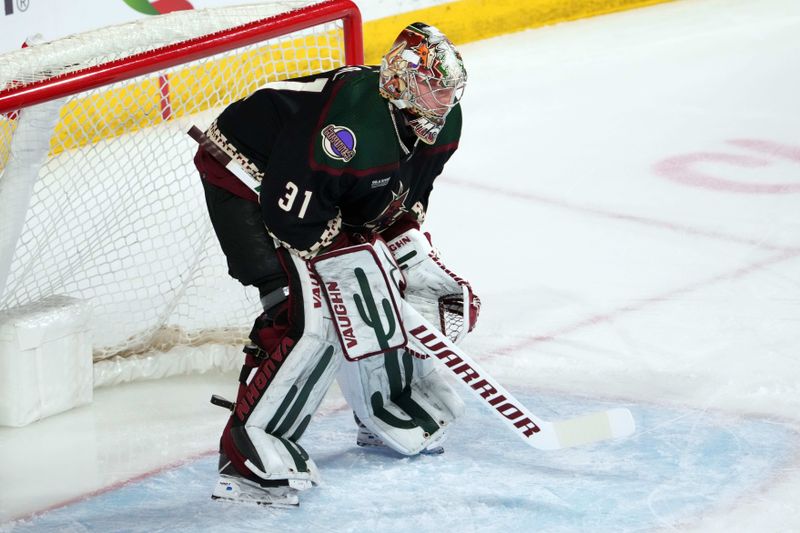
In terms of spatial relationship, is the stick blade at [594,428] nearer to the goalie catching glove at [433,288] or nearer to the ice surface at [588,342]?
the ice surface at [588,342]

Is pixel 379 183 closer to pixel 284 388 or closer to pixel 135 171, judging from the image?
pixel 284 388

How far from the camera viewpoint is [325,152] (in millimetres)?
2201

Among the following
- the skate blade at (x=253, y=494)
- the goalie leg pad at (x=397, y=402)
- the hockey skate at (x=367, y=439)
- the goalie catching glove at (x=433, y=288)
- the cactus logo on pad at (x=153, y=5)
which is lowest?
the hockey skate at (x=367, y=439)

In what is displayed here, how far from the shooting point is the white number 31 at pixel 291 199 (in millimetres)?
2213

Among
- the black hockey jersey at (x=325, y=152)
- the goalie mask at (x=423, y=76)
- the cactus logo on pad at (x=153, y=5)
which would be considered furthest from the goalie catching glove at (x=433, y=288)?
the cactus logo on pad at (x=153, y=5)

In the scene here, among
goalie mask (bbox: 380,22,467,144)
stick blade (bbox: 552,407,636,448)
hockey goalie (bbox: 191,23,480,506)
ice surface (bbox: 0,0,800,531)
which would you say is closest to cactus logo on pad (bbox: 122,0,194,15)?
ice surface (bbox: 0,0,800,531)

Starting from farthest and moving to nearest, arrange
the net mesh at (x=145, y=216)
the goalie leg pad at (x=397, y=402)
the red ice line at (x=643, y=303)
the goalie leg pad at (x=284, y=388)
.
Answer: the red ice line at (x=643, y=303), the net mesh at (x=145, y=216), the goalie leg pad at (x=397, y=402), the goalie leg pad at (x=284, y=388)

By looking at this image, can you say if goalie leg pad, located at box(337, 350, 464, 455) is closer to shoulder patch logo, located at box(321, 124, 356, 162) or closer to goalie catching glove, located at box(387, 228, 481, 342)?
goalie catching glove, located at box(387, 228, 481, 342)

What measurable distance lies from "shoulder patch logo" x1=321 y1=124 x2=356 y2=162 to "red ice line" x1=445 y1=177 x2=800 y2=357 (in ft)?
3.21

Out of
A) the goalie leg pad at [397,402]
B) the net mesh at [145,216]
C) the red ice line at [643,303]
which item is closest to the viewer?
the goalie leg pad at [397,402]

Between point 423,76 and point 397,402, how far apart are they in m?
0.72

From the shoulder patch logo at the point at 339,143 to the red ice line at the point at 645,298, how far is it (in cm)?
98

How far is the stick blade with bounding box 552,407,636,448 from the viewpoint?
7.95 feet

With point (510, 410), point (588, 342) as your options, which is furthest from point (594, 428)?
point (588, 342)
